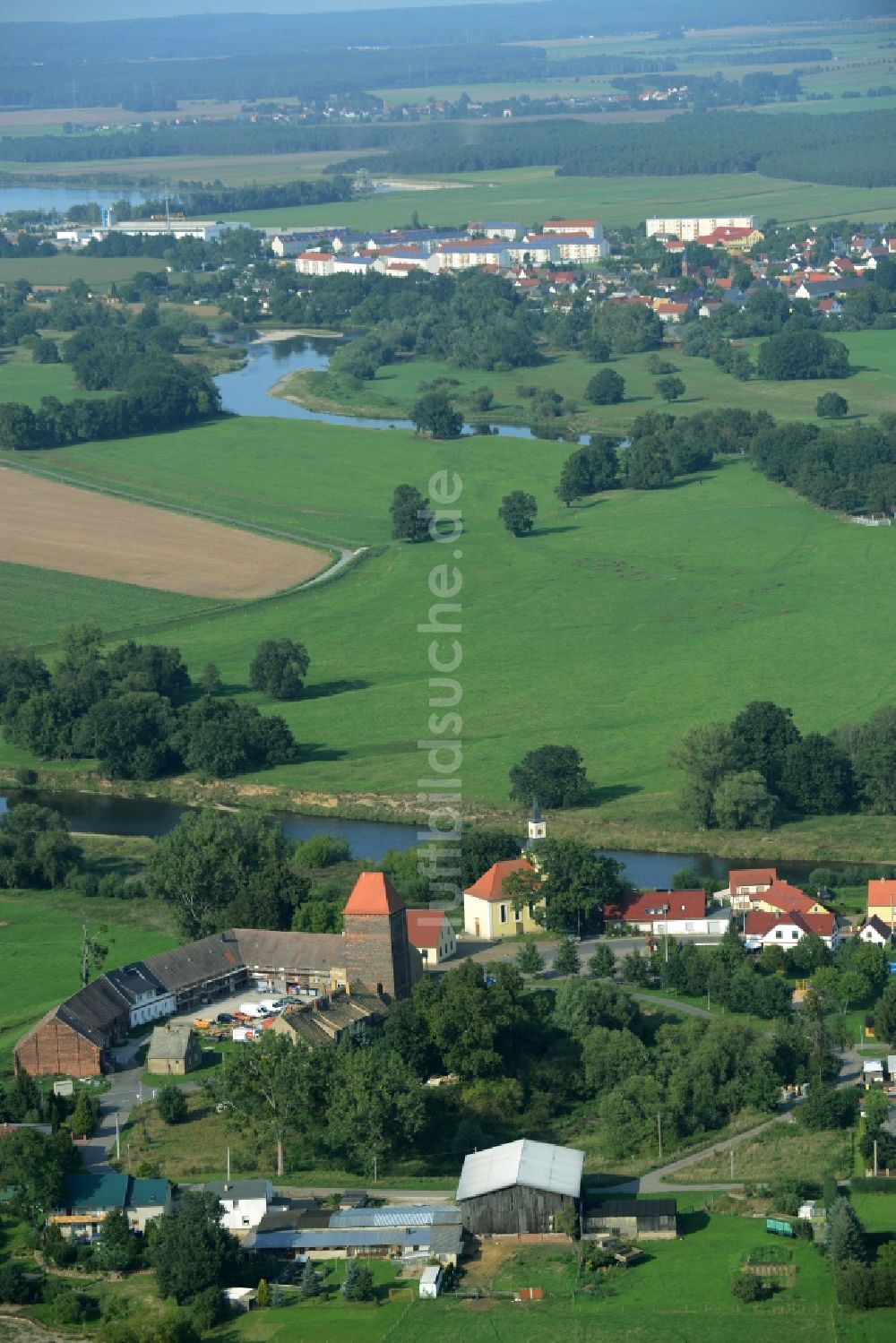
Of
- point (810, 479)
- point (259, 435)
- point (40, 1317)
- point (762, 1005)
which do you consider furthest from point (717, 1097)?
point (259, 435)

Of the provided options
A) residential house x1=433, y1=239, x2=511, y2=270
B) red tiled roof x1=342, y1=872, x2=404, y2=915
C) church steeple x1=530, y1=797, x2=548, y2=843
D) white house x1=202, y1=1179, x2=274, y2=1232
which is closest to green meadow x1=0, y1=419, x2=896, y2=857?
church steeple x1=530, y1=797, x2=548, y2=843

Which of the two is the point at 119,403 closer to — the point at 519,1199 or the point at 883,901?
the point at 883,901


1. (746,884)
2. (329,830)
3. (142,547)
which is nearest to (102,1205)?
(746,884)

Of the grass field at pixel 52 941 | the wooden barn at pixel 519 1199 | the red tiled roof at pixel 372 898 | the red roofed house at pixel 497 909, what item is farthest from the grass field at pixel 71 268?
the wooden barn at pixel 519 1199

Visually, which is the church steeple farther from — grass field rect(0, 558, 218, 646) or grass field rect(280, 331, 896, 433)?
grass field rect(280, 331, 896, 433)

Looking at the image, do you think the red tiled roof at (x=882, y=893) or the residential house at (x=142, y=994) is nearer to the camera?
the residential house at (x=142, y=994)

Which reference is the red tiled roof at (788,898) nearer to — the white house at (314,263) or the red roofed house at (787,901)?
the red roofed house at (787,901)

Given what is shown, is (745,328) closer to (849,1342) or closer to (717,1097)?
(717,1097)
